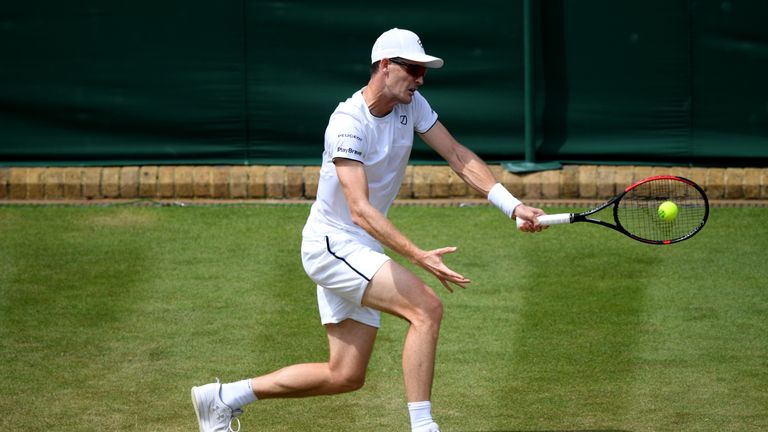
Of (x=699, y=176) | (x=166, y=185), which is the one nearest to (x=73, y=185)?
(x=166, y=185)

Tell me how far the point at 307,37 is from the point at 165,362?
14.1ft

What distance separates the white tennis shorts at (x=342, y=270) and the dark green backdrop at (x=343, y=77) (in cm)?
502

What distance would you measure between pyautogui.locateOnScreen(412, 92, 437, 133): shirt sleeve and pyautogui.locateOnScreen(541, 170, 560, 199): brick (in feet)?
14.7

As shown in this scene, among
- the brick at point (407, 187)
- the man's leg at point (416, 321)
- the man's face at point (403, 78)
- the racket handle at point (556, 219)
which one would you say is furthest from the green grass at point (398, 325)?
the man's face at point (403, 78)

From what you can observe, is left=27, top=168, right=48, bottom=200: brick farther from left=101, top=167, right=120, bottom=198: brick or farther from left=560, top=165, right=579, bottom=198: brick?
left=560, top=165, right=579, bottom=198: brick

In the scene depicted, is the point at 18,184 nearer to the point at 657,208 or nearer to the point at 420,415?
the point at 657,208

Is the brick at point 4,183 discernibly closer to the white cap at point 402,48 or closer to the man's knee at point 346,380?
the man's knee at point 346,380

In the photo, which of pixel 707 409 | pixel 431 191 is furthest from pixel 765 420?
pixel 431 191

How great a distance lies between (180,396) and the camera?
6.07 m

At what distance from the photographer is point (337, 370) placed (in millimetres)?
5250

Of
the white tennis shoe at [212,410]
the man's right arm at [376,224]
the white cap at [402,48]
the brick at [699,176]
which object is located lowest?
the white tennis shoe at [212,410]

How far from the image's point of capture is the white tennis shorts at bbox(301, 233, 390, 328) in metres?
5.11

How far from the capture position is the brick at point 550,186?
393 inches

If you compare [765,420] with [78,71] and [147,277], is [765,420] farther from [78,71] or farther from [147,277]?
[78,71]
